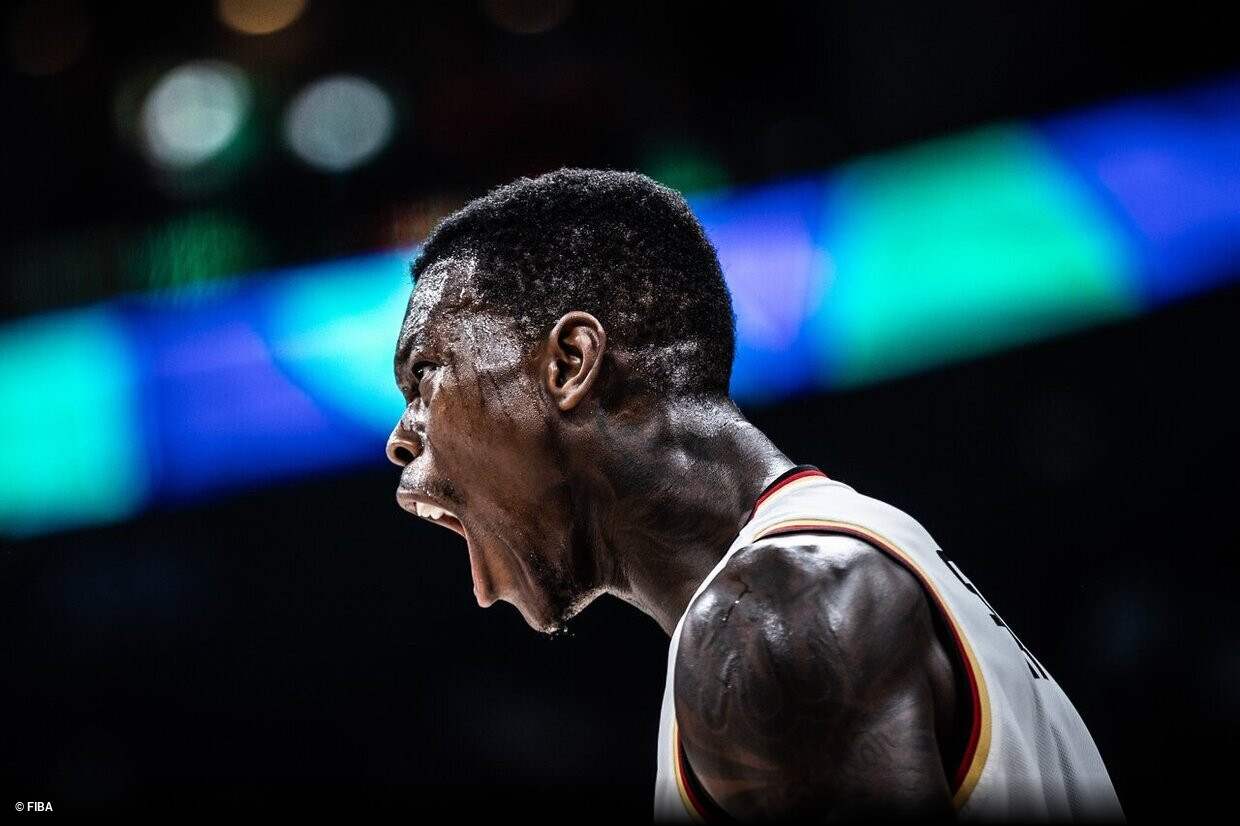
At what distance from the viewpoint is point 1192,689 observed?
2.82 meters

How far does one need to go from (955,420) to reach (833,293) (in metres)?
0.44

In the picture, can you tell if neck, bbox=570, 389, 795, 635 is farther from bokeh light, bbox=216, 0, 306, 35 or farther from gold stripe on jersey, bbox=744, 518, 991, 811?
bokeh light, bbox=216, 0, 306, 35

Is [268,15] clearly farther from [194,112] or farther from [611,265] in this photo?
[611,265]

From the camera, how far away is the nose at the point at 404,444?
1.78 metres

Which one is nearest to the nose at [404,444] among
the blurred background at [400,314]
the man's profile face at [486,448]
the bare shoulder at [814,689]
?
the man's profile face at [486,448]

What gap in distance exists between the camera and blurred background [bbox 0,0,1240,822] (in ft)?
9.80

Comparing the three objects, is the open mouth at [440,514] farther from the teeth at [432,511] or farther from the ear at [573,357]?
the ear at [573,357]

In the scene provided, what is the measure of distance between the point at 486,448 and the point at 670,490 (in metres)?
0.27

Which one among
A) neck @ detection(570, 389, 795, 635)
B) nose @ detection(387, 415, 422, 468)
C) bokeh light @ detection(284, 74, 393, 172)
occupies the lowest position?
A: neck @ detection(570, 389, 795, 635)

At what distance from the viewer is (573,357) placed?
67.0 inches

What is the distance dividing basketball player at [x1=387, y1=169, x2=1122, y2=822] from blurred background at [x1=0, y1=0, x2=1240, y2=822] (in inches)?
53.4

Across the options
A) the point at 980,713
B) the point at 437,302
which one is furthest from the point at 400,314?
the point at 980,713

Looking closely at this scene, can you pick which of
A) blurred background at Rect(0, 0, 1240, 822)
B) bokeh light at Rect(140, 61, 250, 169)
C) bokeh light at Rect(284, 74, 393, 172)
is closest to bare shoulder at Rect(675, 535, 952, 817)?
blurred background at Rect(0, 0, 1240, 822)

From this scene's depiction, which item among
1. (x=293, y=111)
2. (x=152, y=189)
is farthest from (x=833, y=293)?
(x=152, y=189)
